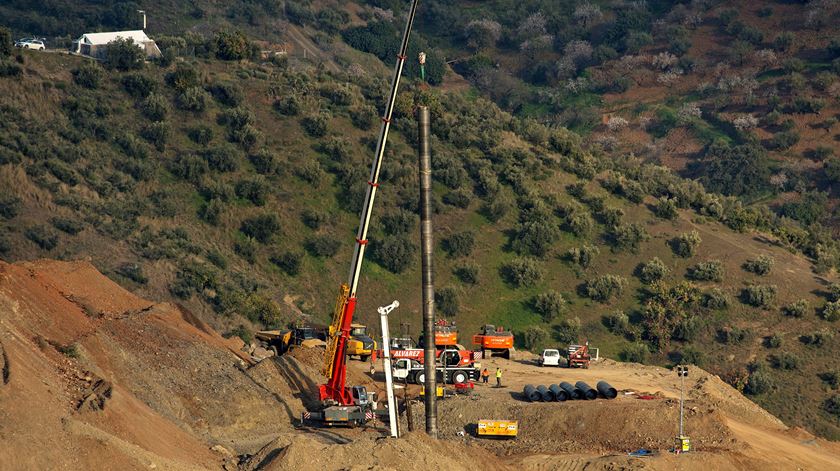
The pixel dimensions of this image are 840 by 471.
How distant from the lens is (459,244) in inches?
3602

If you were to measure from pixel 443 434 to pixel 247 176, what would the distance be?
44.3 meters

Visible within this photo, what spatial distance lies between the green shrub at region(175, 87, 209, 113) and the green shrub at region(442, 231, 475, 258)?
21.8 m

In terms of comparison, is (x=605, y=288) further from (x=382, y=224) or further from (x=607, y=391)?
(x=607, y=391)

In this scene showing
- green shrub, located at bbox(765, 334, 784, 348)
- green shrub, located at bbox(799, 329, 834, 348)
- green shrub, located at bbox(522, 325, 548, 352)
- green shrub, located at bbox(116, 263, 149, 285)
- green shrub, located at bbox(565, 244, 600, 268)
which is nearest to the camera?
green shrub, located at bbox(116, 263, 149, 285)

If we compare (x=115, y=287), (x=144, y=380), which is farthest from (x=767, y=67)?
(x=144, y=380)

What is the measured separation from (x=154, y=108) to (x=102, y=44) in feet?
40.0

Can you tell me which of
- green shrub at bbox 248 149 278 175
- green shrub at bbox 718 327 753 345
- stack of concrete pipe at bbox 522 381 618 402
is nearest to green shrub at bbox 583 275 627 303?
green shrub at bbox 718 327 753 345

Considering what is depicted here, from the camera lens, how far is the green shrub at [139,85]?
330ft

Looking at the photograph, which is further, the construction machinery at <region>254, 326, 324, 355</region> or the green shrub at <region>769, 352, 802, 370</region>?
the green shrub at <region>769, 352, 802, 370</region>

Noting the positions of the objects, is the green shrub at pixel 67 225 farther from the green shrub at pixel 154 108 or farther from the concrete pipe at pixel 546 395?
the concrete pipe at pixel 546 395

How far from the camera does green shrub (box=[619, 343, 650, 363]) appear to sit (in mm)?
82500

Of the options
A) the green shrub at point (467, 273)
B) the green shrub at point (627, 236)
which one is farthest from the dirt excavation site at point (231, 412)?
the green shrub at point (627, 236)

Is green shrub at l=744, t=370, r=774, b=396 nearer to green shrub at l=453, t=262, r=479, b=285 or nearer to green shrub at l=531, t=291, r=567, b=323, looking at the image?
green shrub at l=531, t=291, r=567, b=323

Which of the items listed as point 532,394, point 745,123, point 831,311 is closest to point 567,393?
point 532,394
